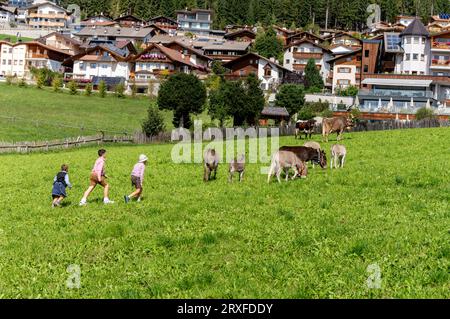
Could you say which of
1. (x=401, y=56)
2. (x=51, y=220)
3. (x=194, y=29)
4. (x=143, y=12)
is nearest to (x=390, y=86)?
(x=401, y=56)

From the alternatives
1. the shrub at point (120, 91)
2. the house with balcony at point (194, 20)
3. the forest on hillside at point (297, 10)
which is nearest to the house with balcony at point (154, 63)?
the shrub at point (120, 91)

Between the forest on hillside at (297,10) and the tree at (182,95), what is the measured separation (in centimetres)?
11220

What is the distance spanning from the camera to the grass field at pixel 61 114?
62156 millimetres

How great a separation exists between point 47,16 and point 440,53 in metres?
144

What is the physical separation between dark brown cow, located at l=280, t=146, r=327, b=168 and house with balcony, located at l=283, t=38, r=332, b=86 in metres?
98.7

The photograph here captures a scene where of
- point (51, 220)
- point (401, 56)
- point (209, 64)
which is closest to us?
point (51, 220)

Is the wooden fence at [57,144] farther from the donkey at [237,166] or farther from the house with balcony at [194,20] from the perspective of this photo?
the house with balcony at [194,20]

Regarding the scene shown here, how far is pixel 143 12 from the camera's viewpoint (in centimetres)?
19288

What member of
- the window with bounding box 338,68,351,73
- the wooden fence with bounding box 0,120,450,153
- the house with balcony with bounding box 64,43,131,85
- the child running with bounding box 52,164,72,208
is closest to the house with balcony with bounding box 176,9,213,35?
the house with balcony with bounding box 64,43,131,85

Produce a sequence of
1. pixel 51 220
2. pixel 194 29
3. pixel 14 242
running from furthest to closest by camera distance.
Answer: pixel 194 29
pixel 51 220
pixel 14 242

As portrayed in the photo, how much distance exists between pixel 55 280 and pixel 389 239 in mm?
6749

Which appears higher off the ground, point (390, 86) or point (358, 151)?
point (390, 86)

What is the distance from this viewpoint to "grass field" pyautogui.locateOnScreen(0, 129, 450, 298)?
9578 mm
